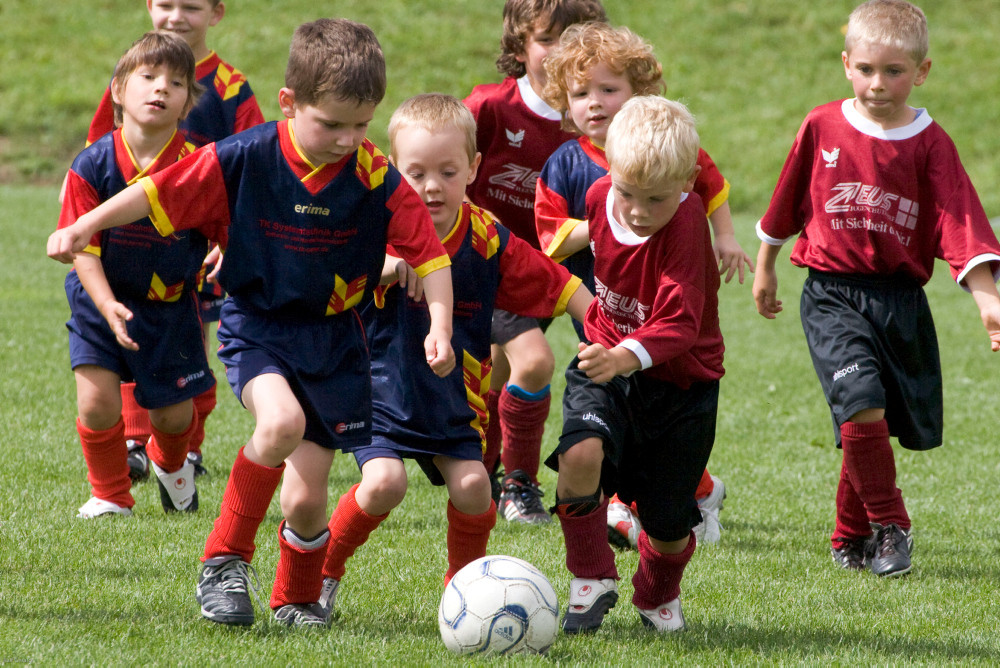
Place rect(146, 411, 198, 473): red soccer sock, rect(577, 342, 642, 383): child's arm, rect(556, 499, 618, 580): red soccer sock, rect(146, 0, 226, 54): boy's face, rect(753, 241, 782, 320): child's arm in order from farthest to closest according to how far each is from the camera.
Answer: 1. rect(146, 0, 226, 54): boy's face
2. rect(146, 411, 198, 473): red soccer sock
3. rect(753, 241, 782, 320): child's arm
4. rect(556, 499, 618, 580): red soccer sock
5. rect(577, 342, 642, 383): child's arm

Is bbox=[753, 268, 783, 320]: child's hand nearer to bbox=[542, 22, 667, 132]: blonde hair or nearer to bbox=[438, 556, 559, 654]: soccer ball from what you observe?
bbox=[542, 22, 667, 132]: blonde hair

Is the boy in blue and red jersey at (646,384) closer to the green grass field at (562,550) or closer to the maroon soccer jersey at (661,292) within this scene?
the maroon soccer jersey at (661,292)

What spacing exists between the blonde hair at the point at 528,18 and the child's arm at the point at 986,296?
78.1 inches

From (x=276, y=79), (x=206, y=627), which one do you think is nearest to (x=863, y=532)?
(x=206, y=627)

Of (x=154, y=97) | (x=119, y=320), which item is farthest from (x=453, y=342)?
(x=154, y=97)

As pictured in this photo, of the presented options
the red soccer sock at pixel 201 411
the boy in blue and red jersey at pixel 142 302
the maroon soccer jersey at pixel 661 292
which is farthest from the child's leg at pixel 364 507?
the red soccer sock at pixel 201 411

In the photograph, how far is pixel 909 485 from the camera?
6324 mm

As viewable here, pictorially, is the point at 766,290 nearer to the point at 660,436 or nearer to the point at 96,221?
the point at 660,436

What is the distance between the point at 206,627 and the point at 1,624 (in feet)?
1.90

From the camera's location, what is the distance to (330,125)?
11.3 feet

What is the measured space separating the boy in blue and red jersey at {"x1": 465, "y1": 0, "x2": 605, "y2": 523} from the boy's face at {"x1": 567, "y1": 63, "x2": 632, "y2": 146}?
0.75 metres

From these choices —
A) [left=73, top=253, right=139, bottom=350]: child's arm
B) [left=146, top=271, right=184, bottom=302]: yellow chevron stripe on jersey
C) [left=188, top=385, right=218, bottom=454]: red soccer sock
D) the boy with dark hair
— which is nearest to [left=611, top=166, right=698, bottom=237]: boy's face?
the boy with dark hair

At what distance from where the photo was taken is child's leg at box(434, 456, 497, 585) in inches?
150

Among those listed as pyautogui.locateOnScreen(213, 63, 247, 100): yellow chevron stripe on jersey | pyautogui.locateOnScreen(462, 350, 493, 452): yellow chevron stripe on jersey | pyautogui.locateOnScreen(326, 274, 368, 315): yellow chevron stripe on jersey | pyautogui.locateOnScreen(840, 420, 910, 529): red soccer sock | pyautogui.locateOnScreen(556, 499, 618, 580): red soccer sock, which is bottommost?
pyautogui.locateOnScreen(840, 420, 910, 529): red soccer sock
